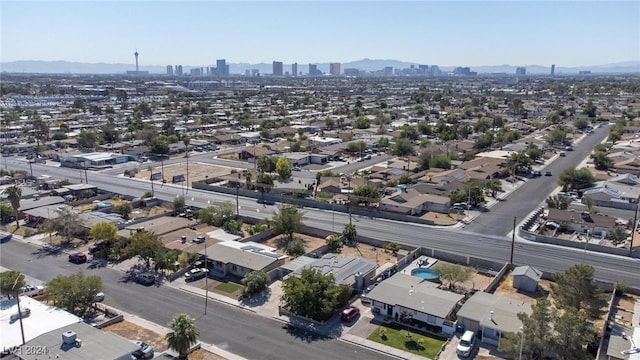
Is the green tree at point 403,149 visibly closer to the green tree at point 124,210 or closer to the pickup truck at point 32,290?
the green tree at point 124,210

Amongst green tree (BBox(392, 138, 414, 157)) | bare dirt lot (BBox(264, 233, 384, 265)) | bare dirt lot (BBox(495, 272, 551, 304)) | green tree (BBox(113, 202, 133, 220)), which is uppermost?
green tree (BBox(392, 138, 414, 157))

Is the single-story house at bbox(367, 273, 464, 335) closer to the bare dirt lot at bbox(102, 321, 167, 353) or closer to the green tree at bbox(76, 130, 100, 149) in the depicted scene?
the bare dirt lot at bbox(102, 321, 167, 353)

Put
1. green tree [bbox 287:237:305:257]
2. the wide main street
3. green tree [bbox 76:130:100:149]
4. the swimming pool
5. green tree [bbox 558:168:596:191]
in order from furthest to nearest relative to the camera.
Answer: green tree [bbox 76:130:100:149]
green tree [bbox 558:168:596:191]
green tree [bbox 287:237:305:257]
the wide main street
the swimming pool

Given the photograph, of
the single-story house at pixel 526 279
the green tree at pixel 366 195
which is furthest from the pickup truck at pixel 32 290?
the single-story house at pixel 526 279

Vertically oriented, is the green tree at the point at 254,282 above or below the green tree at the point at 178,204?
below

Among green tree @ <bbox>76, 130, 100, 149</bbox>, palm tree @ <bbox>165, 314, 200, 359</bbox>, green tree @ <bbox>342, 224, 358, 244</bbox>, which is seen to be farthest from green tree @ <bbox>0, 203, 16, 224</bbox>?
green tree @ <bbox>76, 130, 100, 149</bbox>

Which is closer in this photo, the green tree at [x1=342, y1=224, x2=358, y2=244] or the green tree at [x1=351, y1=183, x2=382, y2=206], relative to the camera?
the green tree at [x1=342, y1=224, x2=358, y2=244]
